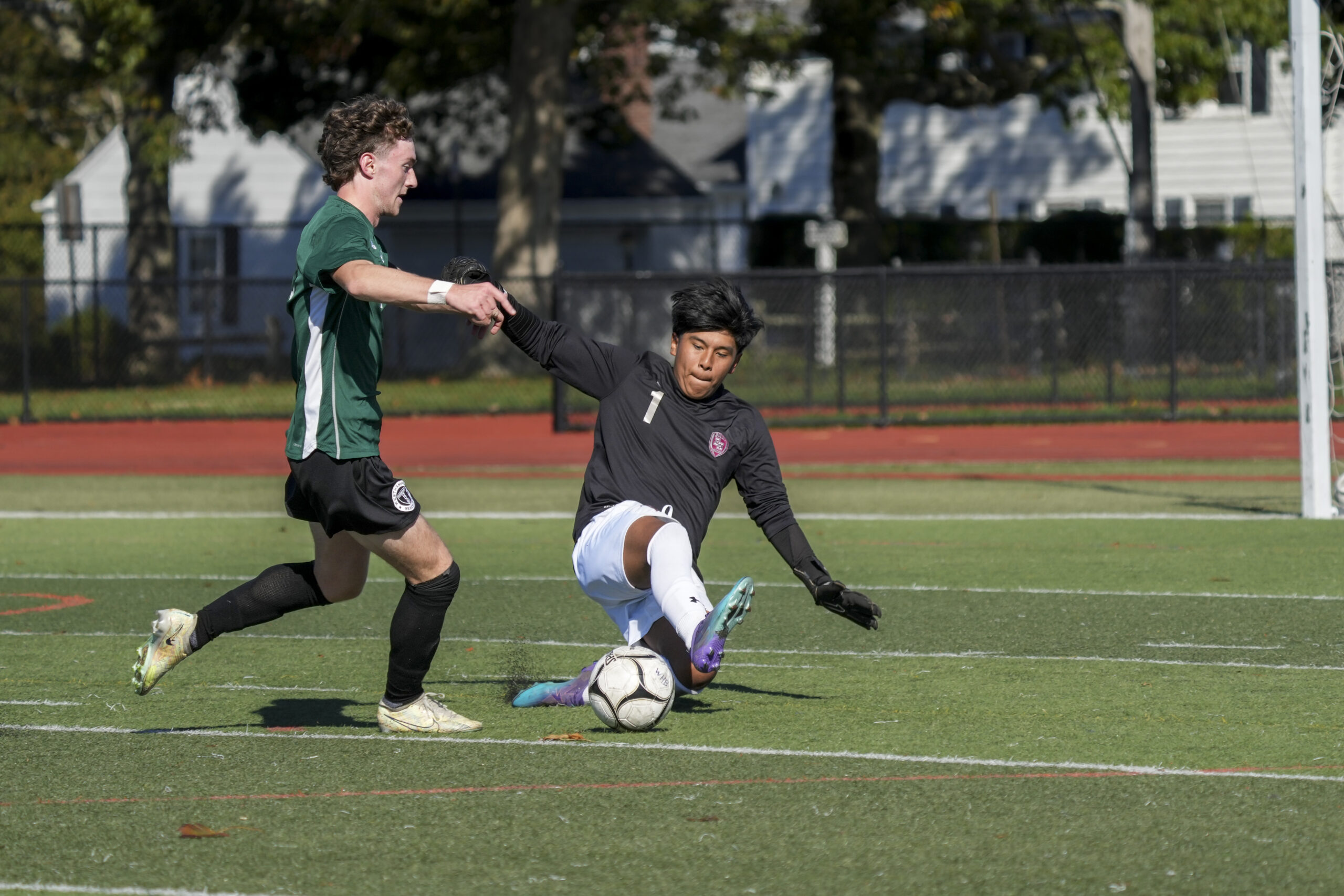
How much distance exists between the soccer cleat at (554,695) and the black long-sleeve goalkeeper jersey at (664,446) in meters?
0.59

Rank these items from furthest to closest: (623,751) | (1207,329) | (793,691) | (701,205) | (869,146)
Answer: (701,205), (869,146), (1207,329), (793,691), (623,751)

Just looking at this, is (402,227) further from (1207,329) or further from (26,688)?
(26,688)

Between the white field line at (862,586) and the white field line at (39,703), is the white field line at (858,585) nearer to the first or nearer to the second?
the white field line at (862,586)

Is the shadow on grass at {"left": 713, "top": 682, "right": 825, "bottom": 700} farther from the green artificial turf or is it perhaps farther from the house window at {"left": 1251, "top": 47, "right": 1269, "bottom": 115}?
the house window at {"left": 1251, "top": 47, "right": 1269, "bottom": 115}

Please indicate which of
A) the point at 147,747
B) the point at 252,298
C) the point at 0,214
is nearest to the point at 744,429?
the point at 147,747

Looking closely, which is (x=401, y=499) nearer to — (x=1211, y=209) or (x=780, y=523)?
(x=780, y=523)

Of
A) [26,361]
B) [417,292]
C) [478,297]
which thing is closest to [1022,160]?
[26,361]

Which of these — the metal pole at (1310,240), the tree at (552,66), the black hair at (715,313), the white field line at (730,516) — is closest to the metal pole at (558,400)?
the tree at (552,66)

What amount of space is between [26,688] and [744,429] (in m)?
3.05

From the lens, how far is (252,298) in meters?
36.0

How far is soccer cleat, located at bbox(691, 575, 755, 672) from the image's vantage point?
5.54 m

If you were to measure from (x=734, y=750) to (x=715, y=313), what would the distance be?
A: 4.78ft

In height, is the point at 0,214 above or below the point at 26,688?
above

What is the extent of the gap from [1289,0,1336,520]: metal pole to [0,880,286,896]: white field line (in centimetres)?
928
